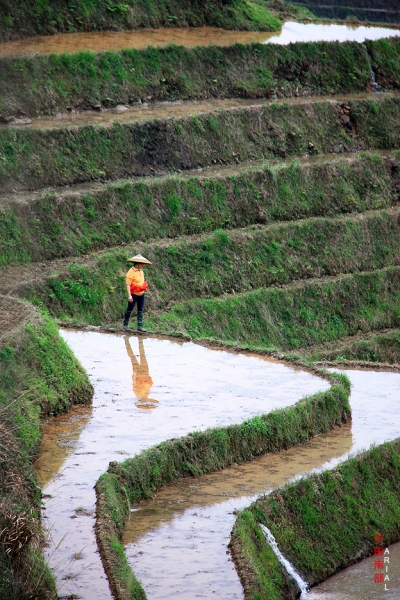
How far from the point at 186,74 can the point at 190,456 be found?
1685cm

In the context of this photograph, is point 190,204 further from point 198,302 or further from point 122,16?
point 122,16

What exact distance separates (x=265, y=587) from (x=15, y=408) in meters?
3.21

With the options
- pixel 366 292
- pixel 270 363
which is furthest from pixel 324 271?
pixel 270 363

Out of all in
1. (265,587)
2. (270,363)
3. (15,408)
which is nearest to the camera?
(265,587)

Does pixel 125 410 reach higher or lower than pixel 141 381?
lower

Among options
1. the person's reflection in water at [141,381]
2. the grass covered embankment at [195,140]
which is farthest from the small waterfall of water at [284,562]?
the grass covered embankment at [195,140]

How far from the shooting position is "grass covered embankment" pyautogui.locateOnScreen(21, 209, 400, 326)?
18031mm

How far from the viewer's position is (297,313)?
21031mm

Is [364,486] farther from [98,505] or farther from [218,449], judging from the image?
[98,505]

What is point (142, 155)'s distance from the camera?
74.1ft

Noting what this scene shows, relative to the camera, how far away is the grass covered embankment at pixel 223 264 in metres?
18.0

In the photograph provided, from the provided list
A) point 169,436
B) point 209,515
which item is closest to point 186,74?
point 169,436

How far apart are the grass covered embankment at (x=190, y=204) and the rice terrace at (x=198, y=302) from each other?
0.05m

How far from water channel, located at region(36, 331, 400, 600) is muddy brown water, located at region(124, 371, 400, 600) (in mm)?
13
